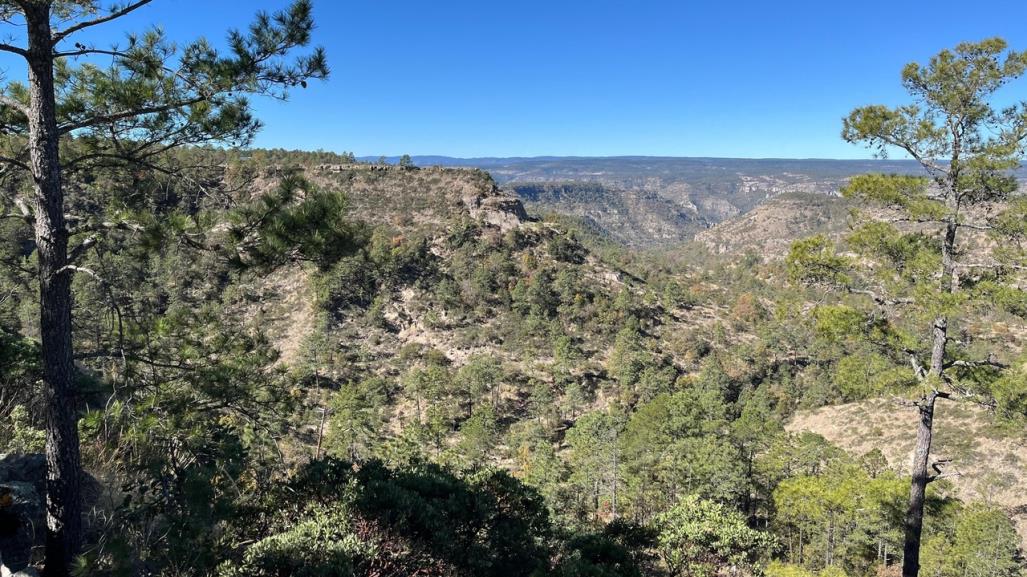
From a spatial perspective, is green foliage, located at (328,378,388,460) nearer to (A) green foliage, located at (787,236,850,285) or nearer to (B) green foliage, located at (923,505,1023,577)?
(A) green foliage, located at (787,236,850,285)

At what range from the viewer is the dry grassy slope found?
32.9m

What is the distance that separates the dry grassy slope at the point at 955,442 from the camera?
32.9m

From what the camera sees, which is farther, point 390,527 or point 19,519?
point 390,527

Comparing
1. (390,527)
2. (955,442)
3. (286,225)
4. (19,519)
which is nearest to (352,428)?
(390,527)

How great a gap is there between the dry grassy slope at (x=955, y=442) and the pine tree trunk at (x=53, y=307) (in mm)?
33344

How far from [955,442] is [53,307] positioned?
53058mm

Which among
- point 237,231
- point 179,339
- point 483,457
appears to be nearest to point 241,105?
point 237,231

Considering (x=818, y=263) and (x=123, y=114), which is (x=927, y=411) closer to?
(x=818, y=263)

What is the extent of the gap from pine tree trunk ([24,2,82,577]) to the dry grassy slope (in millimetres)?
33344

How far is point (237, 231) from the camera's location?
4859 mm

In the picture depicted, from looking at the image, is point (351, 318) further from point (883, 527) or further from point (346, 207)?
point (346, 207)

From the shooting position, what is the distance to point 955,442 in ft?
127

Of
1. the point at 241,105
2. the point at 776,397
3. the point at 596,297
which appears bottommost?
the point at 776,397

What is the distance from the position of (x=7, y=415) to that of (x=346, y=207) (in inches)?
255
